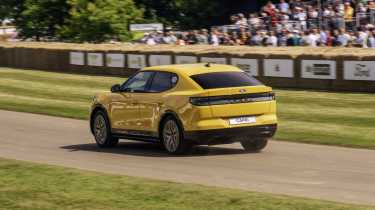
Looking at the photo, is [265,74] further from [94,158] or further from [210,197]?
[210,197]

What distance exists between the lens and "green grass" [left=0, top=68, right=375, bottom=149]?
1881 cm

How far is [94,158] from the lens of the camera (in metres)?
16.4

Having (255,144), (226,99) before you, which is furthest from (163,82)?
(255,144)

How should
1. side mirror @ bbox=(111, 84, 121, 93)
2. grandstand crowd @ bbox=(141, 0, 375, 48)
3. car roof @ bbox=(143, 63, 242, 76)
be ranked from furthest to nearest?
grandstand crowd @ bbox=(141, 0, 375, 48) → side mirror @ bbox=(111, 84, 121, 93) → car roof @ bbox=(143, 63, 242, 76)

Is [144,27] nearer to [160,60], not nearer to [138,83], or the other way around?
[160,60]

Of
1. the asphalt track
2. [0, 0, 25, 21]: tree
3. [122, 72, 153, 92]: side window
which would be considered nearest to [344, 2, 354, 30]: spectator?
the asphalt track

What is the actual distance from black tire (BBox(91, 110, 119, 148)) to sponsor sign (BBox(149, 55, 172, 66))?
15.6 metres

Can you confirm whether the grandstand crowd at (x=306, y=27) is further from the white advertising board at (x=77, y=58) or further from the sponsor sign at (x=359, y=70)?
the white advertising board at (x=77, y=58)

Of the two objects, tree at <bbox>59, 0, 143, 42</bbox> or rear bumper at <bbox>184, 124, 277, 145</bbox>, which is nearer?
rear bumper at <bbox>184, 124, 277, 145</bbox>

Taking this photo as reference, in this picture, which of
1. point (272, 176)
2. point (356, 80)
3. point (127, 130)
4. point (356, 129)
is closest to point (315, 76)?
point (356, 80)

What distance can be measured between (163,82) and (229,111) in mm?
1552

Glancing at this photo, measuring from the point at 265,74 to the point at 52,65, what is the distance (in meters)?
15.4

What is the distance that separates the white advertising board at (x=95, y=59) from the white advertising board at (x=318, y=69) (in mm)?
12794

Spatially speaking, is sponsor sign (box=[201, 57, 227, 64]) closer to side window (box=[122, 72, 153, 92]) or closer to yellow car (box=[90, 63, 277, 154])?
side window (box=[122, 72, 153, 92])
